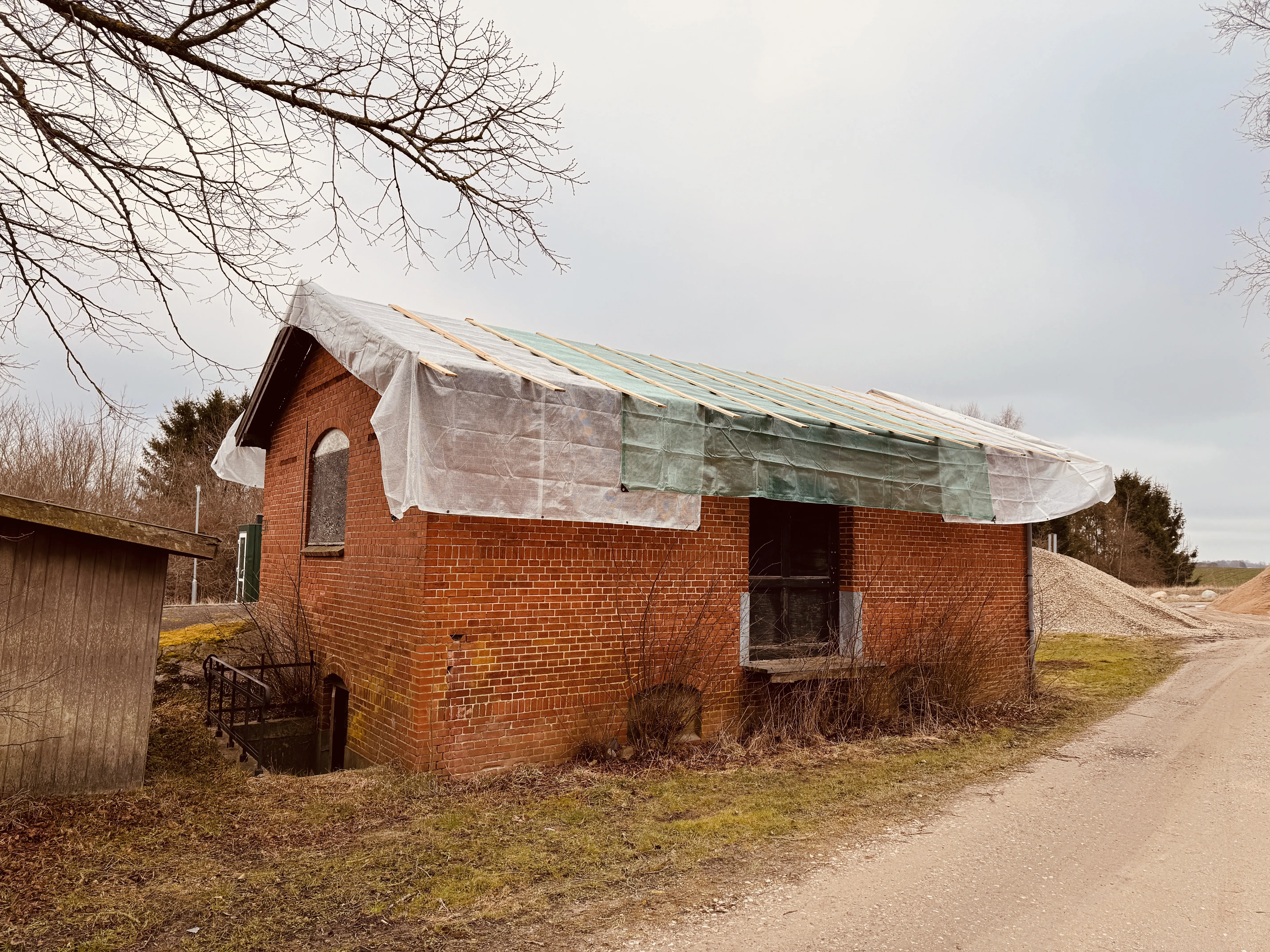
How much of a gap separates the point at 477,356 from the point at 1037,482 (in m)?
7.73

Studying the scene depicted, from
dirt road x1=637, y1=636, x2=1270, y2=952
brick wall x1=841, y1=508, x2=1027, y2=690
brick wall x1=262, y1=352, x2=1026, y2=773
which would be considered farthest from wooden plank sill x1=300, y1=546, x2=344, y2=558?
dirt road x1=637, y1=636, x2=1270, y2=952

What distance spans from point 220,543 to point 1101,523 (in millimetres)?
45928

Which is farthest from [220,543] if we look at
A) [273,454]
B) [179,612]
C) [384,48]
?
[179,612]

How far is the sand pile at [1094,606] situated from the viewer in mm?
21875

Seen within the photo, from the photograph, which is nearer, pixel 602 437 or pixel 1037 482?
pixel 602 437

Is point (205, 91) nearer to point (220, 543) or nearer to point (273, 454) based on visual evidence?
point (220, 543)

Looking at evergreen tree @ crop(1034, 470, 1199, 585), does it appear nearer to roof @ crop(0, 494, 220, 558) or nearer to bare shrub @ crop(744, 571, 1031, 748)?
bare shrub @ crop(744, 571, 1031, 748)

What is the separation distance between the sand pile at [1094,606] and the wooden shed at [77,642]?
20384 mm

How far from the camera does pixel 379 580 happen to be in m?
7.91

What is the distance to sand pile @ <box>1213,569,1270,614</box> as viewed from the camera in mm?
28297

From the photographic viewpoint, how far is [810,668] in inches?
345

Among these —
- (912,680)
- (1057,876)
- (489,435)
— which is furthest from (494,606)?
(912,680)

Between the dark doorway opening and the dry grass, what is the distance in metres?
1.35

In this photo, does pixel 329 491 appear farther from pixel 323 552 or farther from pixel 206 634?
pixel 206 634
